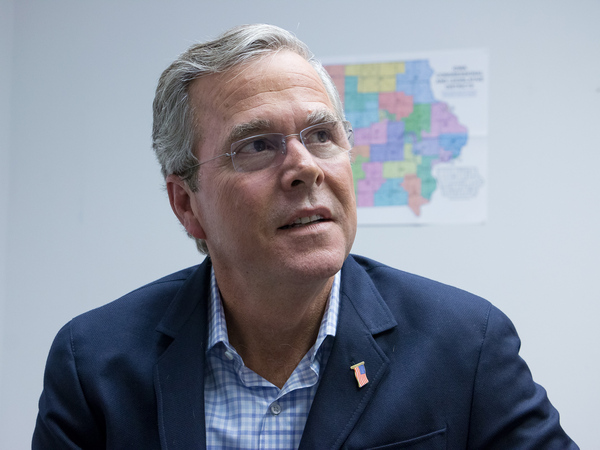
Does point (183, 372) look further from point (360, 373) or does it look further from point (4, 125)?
point (4, 125)

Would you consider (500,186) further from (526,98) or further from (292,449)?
(292,449)

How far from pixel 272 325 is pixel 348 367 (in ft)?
0.64

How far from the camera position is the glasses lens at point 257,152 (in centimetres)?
125

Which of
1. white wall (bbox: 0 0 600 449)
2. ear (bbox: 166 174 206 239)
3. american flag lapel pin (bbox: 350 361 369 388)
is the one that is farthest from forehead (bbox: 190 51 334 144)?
white wall (bbox: 0 0 600 449)

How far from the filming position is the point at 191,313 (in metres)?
1.41

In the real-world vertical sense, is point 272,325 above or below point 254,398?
above

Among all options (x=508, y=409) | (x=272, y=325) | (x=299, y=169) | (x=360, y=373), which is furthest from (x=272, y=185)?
(x=508, y=409)

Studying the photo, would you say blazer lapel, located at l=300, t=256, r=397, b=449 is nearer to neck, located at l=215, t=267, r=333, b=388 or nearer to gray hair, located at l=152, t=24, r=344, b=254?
neck, located at l=215, t=267, r=333, b=388

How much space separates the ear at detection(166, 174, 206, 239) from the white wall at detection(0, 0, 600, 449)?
764mm

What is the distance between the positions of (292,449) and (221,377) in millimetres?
222

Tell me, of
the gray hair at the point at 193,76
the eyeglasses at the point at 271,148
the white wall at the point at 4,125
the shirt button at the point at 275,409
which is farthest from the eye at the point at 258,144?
the white wall at the point at 4,125

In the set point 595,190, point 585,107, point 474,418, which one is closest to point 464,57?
point 585,107

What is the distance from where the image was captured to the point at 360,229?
2.09 m

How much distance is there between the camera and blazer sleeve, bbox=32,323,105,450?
51.3 inches
